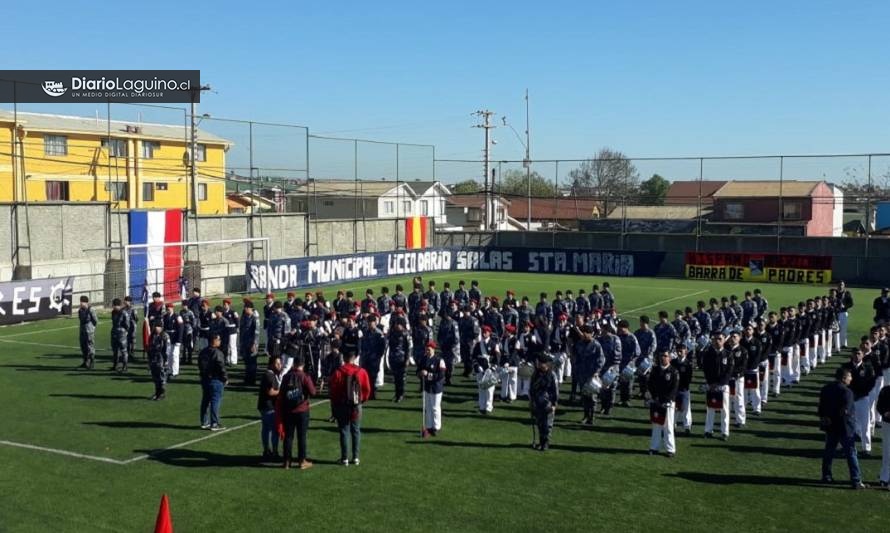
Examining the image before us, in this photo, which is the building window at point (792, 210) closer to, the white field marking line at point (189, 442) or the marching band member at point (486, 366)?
the marching band member at point (486, 366)

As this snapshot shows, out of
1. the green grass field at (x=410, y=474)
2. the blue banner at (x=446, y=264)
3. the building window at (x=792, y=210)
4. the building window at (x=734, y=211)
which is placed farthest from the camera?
the building window at (x=734, y=211)

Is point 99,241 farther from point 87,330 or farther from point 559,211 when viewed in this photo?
point 559,211

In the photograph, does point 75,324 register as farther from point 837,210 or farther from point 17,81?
point 837,210

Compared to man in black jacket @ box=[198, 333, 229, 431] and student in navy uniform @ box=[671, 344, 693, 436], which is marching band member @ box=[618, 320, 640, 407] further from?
man in black jacket @ box=[198, 333, 229, 431]

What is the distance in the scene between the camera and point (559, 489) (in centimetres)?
1186

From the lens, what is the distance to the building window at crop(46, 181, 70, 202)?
2078 inches

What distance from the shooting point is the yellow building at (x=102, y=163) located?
5081 centimetres

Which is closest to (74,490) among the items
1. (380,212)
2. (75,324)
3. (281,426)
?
(281,426)

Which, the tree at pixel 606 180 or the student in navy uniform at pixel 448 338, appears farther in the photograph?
the tree at pixel 606 180

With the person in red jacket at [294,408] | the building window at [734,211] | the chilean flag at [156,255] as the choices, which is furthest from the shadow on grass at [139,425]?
the building window at [734,211]

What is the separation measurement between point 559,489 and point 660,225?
180ft

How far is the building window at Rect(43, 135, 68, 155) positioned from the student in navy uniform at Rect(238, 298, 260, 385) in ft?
129

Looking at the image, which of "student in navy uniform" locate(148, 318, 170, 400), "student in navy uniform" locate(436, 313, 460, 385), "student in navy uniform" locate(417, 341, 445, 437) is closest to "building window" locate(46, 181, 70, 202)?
"student in navy uniform" locate(148, 318, 170, 400)

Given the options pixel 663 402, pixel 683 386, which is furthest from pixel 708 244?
pixel 663 402
